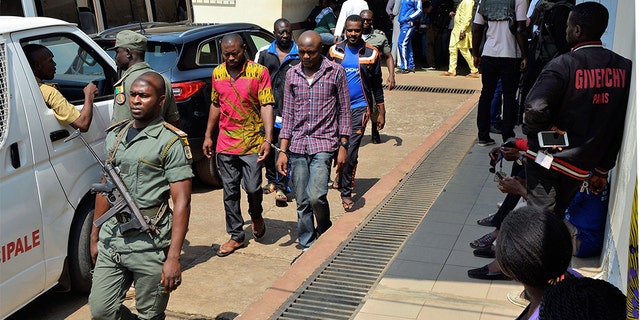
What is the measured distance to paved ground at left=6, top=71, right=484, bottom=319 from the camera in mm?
5582

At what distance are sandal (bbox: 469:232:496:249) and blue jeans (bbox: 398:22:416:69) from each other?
9955mm

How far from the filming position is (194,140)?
7.97m

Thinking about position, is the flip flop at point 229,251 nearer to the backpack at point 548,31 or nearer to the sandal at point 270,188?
the sandal at point 270,188

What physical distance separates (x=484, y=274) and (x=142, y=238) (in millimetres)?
2570

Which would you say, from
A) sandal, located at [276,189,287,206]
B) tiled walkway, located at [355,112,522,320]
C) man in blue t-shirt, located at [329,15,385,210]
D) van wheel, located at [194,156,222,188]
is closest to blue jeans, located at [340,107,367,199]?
man in blue t-shirt, located at [329,15,385,210]

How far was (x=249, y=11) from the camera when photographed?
52.2 feet

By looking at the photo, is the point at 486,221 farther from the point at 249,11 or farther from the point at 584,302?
the point at 249,11

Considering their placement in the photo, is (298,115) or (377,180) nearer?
(298,115)

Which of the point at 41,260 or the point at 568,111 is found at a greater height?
the point at 568,111

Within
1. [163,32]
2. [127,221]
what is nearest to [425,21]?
[163,32]

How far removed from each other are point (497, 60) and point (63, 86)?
16.5ft

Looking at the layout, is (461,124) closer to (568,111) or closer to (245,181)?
(245,181)

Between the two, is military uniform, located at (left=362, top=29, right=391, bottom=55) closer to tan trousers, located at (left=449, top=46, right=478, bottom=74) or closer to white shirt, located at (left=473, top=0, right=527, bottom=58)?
white shirt, located at (left=473, top=0, right=527, bottom=58)

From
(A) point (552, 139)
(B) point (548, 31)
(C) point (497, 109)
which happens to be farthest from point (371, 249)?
(C) point (497, 109)
